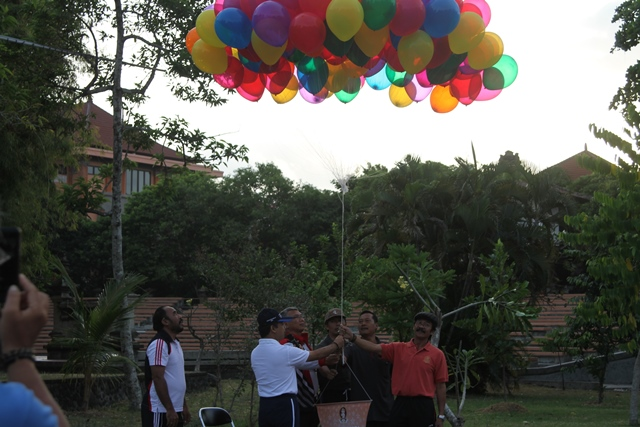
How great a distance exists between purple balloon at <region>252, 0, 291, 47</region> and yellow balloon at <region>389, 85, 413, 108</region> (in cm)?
179

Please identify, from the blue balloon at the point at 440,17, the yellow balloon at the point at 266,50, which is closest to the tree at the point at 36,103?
the yellow balloon at the point at 266,50

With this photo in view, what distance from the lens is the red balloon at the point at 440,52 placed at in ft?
23.2

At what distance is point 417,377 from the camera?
278 inches

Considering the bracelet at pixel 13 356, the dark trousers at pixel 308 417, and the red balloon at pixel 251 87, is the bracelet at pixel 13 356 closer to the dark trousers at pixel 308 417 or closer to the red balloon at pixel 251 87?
the dark trousers at pixel 308 417

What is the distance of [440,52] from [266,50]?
1.53 meters

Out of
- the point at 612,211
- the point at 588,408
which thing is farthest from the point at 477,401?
the point at 612,211

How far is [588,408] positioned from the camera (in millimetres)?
18000

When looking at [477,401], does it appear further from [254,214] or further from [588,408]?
[254,214]

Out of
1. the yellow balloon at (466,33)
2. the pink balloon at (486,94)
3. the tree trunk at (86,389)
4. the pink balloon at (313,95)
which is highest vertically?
the yellow balloon at (466,33)

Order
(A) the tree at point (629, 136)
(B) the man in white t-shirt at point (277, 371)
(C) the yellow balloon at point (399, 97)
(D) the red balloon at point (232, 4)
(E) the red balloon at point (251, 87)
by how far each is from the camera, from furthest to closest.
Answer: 1. (A) the tree at point (629, 136)
2. (C) the yellow balloon at point (399, 97)
3. (E) the red balloon at point (251, 87)
4. (D) the red balloon at point (232, 4)
5. (B) the man in white t-shirt at point (277, 371)

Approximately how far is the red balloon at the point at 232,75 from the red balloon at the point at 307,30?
97cm

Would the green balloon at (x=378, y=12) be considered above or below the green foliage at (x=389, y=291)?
above

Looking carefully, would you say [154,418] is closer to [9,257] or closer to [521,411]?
[9,257]

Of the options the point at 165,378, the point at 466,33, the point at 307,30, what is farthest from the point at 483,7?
the point at 165,378
